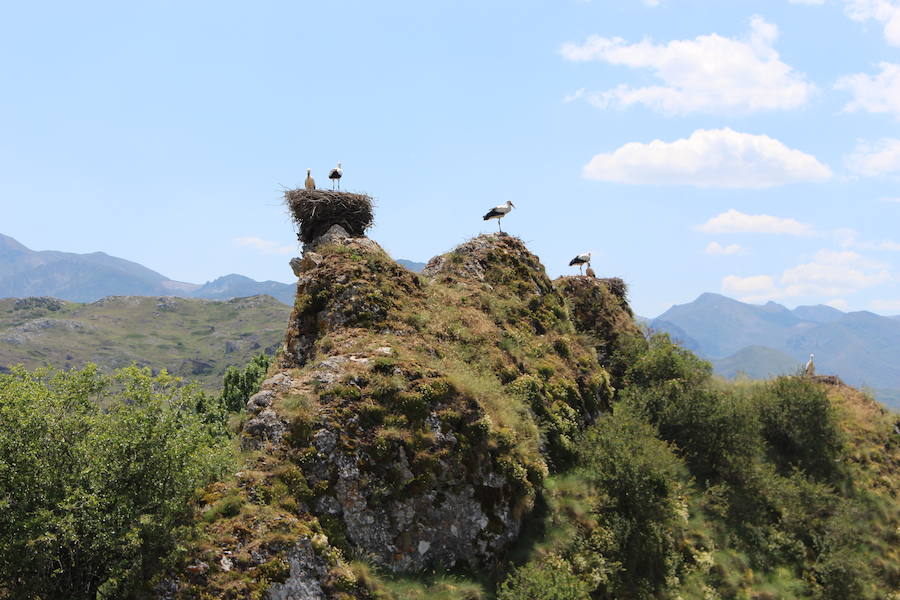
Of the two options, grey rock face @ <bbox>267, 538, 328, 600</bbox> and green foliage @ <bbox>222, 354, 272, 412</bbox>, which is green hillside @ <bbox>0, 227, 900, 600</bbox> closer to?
grey rock face @ <bbox>267, 538, 328, 600</bbox>

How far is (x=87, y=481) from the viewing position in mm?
12219

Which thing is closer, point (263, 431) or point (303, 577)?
point (303, 577)

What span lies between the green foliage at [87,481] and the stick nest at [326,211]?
49.9ft

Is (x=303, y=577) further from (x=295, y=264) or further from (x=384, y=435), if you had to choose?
(x=295, y=264)

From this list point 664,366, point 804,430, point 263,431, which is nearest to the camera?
point 263,431

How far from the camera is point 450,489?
57.7ft

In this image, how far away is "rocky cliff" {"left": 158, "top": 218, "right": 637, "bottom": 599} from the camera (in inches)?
555

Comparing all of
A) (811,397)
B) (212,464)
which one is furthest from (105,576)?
(811,397)

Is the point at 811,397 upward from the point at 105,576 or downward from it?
upward

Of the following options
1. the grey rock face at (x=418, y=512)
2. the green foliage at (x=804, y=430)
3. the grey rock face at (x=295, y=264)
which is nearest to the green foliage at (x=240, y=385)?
the grey rock face at (x=295, y=264)

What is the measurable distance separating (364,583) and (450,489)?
387 centimetres

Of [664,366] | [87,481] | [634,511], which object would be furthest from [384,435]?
[664,366]

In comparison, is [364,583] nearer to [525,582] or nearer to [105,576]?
[525,582]

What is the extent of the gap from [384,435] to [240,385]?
3127 centimetres
